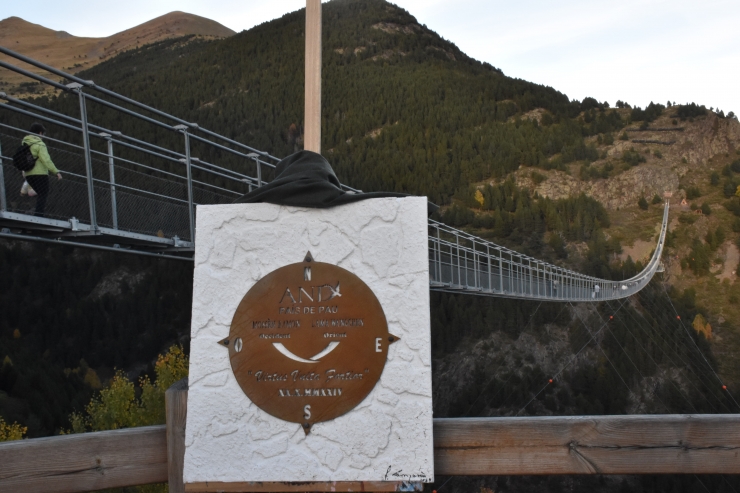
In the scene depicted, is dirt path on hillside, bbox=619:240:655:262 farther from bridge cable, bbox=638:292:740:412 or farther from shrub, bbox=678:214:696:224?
shrub, bbox=678:214:696:224

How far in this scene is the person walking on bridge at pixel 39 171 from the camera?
439 cm

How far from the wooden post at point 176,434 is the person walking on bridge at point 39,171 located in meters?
3.04

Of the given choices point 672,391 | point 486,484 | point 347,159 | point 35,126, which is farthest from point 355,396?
point 347,159

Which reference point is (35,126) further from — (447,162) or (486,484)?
(447,162)

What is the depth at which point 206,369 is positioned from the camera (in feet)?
5.64

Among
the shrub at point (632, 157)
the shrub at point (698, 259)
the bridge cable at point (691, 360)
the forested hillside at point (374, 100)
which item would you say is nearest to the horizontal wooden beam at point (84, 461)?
the forested hillside at point (374, 100)

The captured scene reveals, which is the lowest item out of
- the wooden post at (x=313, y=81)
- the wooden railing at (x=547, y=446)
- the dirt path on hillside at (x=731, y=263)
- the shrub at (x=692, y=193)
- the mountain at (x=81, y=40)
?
the wooden railing at (x=547, y=446)

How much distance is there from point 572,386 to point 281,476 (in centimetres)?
4407

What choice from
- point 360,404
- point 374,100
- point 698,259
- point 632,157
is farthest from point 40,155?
point 632,157

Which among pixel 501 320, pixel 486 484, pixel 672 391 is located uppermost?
pixel 501 320

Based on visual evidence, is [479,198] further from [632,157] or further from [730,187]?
[730,187]

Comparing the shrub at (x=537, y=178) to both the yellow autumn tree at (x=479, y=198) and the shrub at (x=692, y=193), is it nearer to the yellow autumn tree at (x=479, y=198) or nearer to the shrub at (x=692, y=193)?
the yellow autumn tree at (x=479, y=198)

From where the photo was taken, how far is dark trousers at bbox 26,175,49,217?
4.40 metres

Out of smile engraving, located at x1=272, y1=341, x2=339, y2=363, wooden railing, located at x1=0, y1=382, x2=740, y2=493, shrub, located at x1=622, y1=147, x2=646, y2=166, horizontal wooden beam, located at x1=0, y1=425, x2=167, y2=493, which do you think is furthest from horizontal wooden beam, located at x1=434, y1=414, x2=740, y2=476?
shrub, located at x1=622, y1=147, x2=646, y2=166
